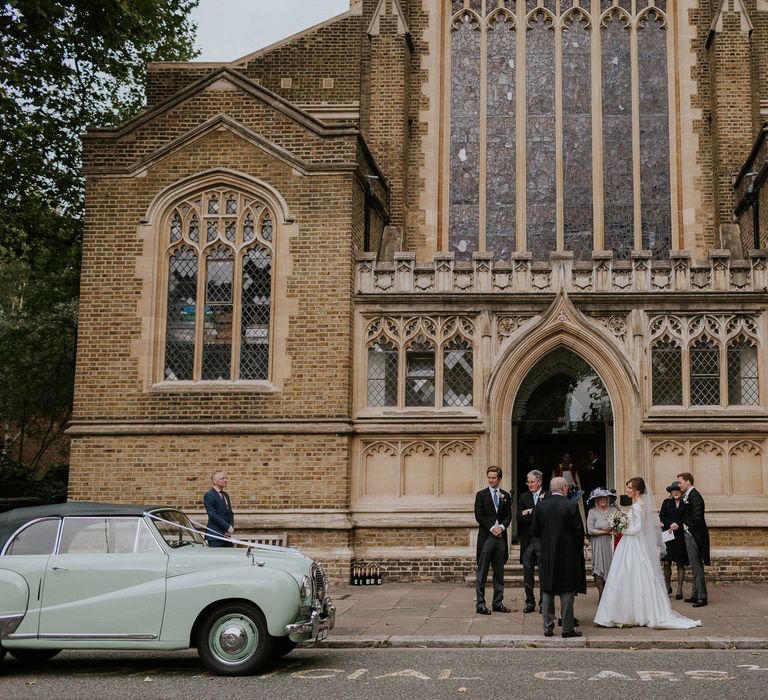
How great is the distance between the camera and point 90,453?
1545 centimetres

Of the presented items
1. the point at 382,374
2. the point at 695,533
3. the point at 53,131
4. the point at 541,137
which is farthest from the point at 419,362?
the point at 53,131

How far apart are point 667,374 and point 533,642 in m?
6.79

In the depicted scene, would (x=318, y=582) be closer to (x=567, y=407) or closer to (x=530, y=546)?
(x=530, y=546)

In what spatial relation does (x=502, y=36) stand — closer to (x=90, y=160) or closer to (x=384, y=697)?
(x=90, y=160)

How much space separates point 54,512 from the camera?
8945 mm

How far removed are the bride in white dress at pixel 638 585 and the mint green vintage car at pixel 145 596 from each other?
363cm

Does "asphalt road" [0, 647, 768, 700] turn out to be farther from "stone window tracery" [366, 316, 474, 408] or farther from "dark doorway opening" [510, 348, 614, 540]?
"dark doorway opening" [510, 348, 614, 540]

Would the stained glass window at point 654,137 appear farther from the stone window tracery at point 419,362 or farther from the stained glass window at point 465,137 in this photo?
the stone window tracery at point 419,362

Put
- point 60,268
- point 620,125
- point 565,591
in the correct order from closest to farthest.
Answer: point 565,591, point 620,125, point 60,268

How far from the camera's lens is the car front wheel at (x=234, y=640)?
8359mm

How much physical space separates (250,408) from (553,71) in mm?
9739

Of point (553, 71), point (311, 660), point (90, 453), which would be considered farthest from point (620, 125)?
point (311, 660)

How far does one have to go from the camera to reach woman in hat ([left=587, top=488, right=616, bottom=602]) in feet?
38.2

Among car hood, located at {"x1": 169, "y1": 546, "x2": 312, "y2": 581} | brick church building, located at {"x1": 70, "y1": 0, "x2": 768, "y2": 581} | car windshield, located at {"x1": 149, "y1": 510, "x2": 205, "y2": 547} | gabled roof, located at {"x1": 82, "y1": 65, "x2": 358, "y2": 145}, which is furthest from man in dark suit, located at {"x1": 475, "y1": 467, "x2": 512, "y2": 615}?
gabled roof, located at {"x1": 82, "y1": 65, "x2": 358, "y2": 145}
